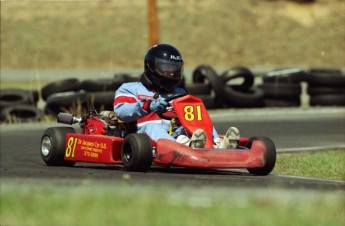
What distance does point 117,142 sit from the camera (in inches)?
388

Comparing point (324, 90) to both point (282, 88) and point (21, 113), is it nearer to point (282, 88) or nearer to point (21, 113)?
point (282, 88)

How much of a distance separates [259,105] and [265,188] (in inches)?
442

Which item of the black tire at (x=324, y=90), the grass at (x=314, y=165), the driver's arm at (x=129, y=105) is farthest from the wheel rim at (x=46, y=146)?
the black tire at (x=324, y=90)

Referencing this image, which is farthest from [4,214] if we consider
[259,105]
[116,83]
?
[259,105]

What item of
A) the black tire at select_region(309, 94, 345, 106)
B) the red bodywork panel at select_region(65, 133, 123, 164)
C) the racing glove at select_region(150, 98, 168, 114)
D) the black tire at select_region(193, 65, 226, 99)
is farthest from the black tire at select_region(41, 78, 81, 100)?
the racing glove at select_region(150, 98, 168, 114)

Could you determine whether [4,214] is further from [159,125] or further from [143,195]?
[159,125]

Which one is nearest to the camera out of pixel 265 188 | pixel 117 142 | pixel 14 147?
pixel 265 188

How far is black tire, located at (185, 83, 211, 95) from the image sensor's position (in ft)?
58.2

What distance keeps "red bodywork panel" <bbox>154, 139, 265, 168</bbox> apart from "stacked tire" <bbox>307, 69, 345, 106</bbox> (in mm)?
9545

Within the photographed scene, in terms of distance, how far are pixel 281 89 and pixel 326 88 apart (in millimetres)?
808

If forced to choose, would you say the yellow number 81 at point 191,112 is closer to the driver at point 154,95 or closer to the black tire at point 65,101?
the driver at point 154,95

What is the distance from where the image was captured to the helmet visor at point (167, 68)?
1017 centimetres

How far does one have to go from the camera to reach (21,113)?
17.0 meters

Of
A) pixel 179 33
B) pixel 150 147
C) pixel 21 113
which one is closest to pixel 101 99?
pixel 21 113
